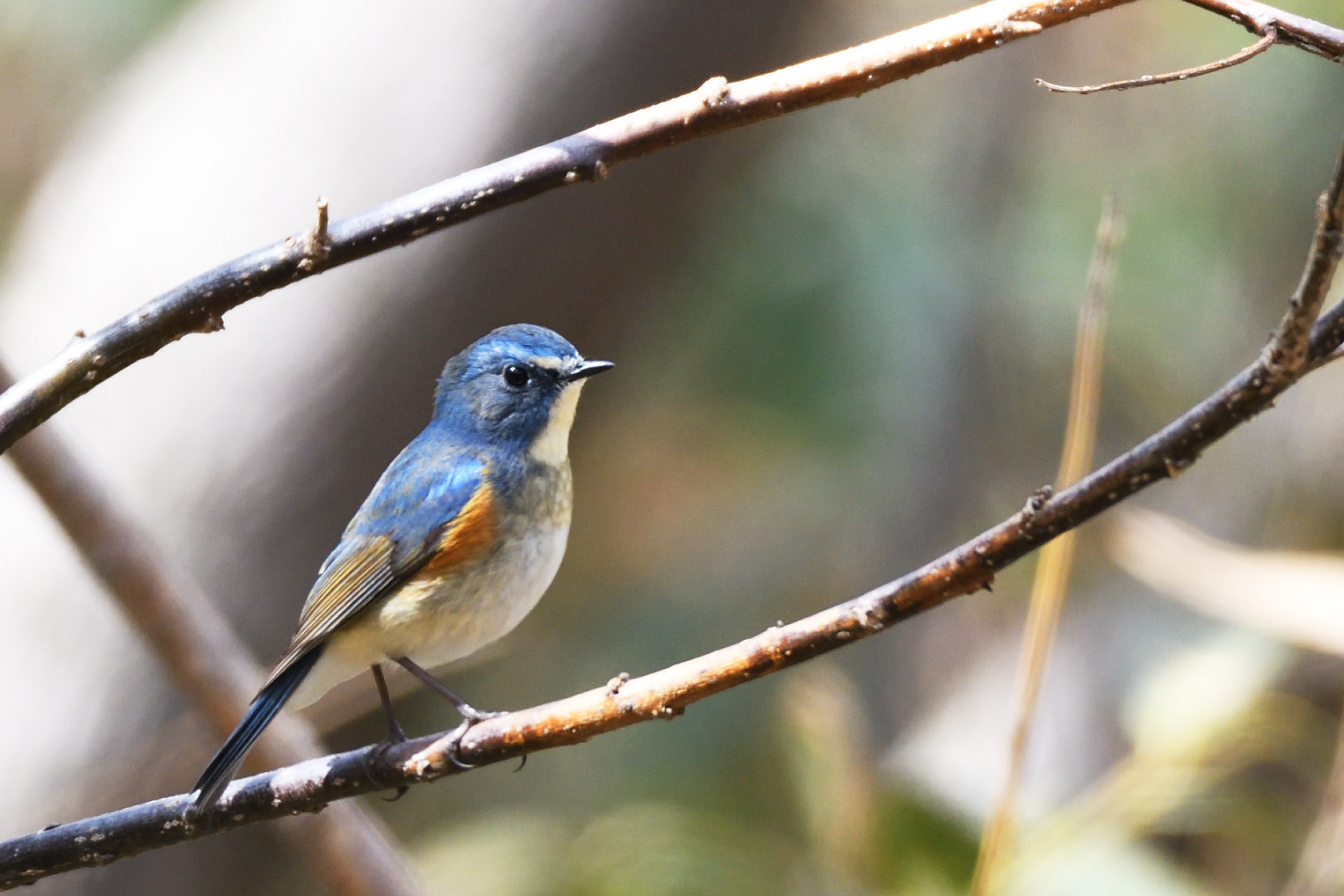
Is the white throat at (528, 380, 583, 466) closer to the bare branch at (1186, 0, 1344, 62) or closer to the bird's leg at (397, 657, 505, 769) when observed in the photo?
the bird's leg at (397, 657, 505, 769)

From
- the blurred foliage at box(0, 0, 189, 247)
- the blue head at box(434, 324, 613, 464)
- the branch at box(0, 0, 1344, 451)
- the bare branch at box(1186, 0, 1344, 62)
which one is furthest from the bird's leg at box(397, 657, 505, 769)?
the blurred foliage at box(0, 0, 189, 247)

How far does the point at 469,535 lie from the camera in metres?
1.65

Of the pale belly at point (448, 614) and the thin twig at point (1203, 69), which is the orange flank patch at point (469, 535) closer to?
the pale belly at point (448, 614)

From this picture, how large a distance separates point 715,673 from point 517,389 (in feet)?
1.48

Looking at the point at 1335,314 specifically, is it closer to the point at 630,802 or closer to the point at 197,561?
the point at 197,561

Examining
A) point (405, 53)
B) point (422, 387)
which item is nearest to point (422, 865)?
point (422, 387)

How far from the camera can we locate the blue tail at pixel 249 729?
1.18 meters

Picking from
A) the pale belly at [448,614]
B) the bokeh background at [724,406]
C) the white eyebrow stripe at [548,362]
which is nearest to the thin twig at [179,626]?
the bokeh background at [724,406]

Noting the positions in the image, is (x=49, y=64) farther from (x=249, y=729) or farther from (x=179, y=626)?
(x=249, y=729)

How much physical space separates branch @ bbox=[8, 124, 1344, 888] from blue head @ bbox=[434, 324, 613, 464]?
0.34 m

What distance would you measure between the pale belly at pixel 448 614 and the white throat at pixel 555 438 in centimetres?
8

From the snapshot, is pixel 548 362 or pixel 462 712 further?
pixel 462 712

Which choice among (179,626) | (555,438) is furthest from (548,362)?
(179,626)

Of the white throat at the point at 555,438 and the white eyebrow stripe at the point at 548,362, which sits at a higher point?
the white eyebrow stripe at the point at 548,362
